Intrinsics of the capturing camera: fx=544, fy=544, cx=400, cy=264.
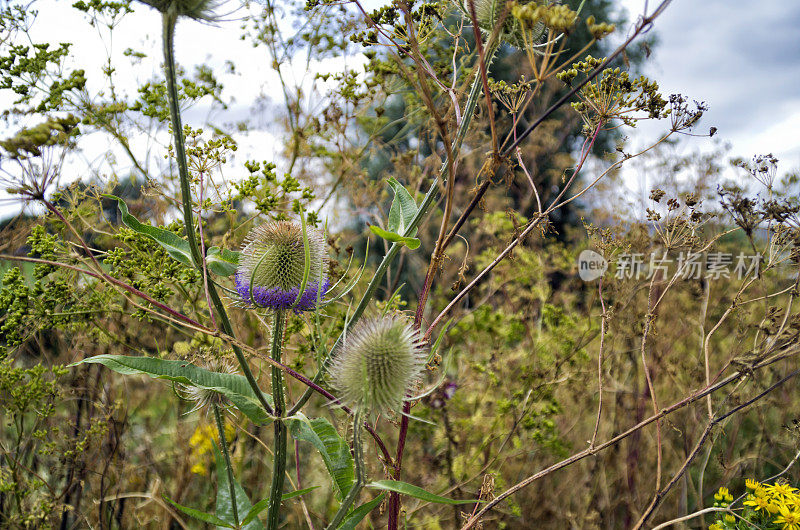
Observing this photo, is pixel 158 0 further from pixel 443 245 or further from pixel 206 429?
pixel 206 429

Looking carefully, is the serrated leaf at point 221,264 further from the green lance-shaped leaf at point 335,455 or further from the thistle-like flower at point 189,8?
the thistle-like flower at point 189,8

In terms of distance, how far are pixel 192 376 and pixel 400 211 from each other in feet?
2.09

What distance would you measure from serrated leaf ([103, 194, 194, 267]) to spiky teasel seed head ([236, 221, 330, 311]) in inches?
6.0

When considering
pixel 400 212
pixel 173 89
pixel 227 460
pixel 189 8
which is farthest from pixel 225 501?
pixel 189 8

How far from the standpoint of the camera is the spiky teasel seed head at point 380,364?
1.20 metres

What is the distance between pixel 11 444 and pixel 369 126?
9.68 feet

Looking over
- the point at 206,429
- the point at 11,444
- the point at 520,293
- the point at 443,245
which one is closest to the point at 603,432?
the point at 520,293

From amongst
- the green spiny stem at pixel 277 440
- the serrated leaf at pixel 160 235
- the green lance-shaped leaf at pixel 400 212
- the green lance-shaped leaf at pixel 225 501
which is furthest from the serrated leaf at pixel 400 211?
the green lance-shaped leaf at pixel 225 501

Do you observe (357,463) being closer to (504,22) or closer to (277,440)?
(277,440)

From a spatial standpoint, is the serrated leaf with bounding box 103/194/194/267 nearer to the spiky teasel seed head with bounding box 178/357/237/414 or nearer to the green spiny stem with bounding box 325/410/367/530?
the spiky teasel seed head with bounding box 178/357/237/414

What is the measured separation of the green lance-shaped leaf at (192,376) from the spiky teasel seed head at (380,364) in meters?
0.20

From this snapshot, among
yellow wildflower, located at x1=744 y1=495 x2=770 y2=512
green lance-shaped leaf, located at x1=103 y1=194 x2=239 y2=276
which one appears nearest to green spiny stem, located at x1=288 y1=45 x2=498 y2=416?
green lance-shaped leaf, located at x1=103 y1=194 x2=239 y2=276

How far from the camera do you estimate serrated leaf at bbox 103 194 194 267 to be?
129 centimetres

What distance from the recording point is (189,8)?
3.44 ft
